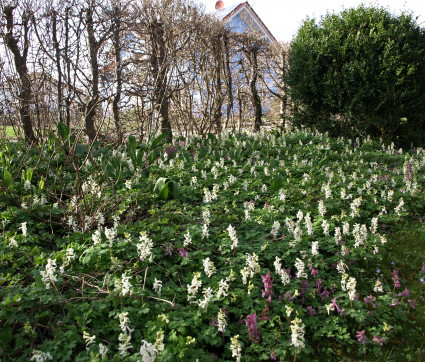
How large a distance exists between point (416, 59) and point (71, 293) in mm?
8427

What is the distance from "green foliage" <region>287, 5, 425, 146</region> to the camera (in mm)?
7301

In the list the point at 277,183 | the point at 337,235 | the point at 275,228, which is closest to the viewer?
the point at 337,235

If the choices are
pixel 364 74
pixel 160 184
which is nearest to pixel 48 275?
pixel 160 184

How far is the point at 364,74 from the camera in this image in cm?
731

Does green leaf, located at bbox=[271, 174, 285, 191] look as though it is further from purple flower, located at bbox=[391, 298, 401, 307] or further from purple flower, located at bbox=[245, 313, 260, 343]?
purple flower, located at bbox=[245, 313, 260, 343]

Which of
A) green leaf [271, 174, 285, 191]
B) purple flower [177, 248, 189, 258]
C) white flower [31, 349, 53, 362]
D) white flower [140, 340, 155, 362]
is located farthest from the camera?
green leaf [271, 174, 285, 191]

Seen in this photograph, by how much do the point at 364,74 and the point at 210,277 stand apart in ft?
22.1

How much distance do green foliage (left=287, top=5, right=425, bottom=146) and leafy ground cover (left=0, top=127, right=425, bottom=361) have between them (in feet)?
12.3

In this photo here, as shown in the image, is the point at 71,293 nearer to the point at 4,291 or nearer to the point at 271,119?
the point at 4,291

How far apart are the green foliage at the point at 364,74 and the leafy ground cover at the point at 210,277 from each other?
375 centimetres

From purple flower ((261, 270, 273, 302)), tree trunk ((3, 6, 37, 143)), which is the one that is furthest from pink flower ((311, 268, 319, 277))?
tree trunk ((3, 6, 37, 143))

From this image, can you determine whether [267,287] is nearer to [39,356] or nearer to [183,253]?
[183,253]

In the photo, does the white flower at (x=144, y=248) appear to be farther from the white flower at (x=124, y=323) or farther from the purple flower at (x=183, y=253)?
the white flower at (x=124, y=323)

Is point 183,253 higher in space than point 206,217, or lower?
lower
